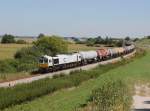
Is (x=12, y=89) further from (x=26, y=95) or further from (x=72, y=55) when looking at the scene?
(x=72, y=55)

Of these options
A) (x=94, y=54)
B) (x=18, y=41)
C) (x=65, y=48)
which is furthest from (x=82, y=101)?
(x=18, y=41)

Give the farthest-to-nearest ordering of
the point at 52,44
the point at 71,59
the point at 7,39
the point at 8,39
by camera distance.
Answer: the point at 8,39, the point at 7,39, the point at 52,44, the point at 71,59

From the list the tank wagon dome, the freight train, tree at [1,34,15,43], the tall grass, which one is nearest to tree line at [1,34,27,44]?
tree at [1,34,15,43]

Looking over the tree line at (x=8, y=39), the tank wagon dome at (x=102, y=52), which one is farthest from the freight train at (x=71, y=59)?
the tree line at (x=8, y=39)

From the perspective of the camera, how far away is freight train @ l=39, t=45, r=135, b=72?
66.4m

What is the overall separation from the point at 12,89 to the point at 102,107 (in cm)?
1794

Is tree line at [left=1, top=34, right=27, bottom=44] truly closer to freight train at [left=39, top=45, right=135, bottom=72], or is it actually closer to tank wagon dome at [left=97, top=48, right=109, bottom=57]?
freight train at [left=39, top=45, right=135, bottom=72]

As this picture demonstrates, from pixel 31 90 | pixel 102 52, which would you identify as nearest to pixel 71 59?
pixel 102 52

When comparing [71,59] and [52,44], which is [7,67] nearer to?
[71,59]

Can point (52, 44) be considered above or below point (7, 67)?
above

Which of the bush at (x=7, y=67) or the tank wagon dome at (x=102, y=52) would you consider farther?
the tank wagon dome at (x=102, y=52)

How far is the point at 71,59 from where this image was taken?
7562 centimetres

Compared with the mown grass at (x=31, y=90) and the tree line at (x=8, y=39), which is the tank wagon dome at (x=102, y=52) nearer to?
the mown grass at (x=31, y=90)

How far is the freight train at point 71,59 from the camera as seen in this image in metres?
66.4
